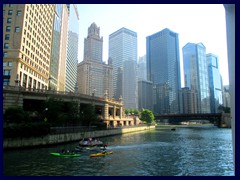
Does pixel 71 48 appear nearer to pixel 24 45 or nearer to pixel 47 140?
pixel 24 45

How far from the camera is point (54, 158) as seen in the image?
88.7 feet

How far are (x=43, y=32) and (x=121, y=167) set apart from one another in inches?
3093

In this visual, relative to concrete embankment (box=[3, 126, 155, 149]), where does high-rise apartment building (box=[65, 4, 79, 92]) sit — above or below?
above

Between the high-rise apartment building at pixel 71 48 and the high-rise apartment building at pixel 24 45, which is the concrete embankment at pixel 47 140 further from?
the high-rise apartment building at pixel 71 48

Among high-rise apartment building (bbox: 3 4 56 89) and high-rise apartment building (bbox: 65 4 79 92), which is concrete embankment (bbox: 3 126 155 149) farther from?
high-rise apartment building (bbox: 65 4 79 92)

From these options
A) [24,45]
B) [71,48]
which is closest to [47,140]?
[24,45]

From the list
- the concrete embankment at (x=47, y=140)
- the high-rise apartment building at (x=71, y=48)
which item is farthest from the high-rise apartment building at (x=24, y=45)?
the high-rise apartment building at (x=71, y=48)

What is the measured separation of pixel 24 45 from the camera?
6694 centimetres

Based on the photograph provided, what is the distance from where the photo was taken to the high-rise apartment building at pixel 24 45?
204 ft

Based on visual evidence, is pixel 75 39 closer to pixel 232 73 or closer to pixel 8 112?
pixel 8 112

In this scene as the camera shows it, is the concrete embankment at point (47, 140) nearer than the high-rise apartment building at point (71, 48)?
Yes

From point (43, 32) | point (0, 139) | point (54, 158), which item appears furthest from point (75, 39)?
point (0, 139)

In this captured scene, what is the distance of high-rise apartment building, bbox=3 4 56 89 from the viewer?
62125mm

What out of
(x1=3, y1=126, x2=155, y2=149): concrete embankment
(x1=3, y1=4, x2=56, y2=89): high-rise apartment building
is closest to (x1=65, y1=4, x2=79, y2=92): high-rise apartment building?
(x1=3, y1=4, x2=56, y2=89): high-rise apartment building
